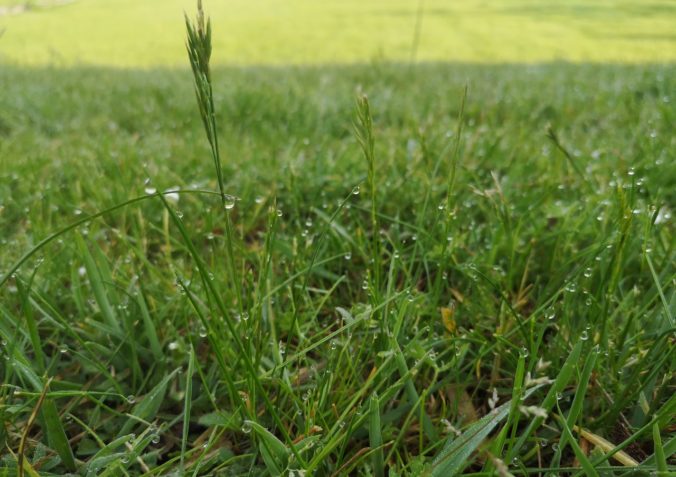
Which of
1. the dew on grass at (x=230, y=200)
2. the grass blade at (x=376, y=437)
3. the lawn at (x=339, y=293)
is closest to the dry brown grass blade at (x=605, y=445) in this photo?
the lawn at (x=339, y=293)

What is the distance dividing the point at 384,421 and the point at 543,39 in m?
17.2

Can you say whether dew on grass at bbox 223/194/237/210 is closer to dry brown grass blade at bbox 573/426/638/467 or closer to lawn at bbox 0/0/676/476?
lawn at bbox 0/0/676/476

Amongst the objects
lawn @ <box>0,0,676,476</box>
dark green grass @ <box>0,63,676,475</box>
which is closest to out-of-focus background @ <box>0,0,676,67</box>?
lawn @ <box>0,0,676,476</box>

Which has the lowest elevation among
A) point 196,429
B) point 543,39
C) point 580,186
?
point 196,429

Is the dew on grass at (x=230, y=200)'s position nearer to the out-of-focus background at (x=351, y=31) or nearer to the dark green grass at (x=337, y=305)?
the dark green grass at (x=337, y=305)

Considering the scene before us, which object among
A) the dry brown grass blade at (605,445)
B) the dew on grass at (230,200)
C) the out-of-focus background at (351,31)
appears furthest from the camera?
the out-of-focus background at (351,31)

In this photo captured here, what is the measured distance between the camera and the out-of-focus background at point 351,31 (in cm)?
1318

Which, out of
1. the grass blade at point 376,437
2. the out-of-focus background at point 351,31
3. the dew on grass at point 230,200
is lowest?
the grass blade at point 376,437

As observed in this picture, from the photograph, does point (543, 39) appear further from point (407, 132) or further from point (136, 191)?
point (136, 191)

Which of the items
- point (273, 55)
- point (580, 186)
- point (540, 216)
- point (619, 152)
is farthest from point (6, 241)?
point (273, 55)

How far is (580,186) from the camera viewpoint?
1.95 meters

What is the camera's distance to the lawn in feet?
3.14

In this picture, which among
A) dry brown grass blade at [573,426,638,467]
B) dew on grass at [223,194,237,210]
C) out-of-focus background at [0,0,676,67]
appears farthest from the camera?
out-of-focus background at [0,0,676,67]

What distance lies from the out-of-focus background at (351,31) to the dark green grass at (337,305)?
7925 millimetres
